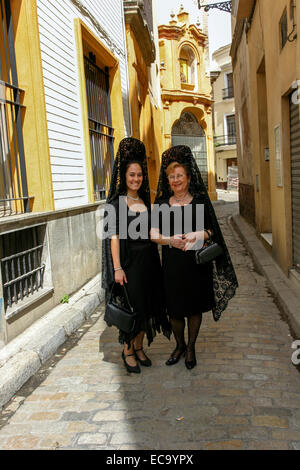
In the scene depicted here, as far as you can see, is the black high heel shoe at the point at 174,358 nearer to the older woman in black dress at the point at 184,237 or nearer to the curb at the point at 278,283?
the older woman in black dress at the point at 184,237

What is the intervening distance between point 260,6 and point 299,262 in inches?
194

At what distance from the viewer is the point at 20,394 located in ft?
12.1

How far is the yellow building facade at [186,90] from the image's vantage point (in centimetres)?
2286

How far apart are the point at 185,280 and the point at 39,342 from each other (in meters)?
1.65

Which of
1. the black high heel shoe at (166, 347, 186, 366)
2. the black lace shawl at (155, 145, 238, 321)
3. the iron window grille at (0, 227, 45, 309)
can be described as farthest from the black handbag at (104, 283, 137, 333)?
the iron window grille at (0, 227, 45, 309)

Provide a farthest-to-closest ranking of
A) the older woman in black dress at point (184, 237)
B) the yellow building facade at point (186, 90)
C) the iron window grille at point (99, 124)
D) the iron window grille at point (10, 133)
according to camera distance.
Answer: the yellow building facade at point (186, 90) < the iron window grille at point (99, 124) < the iron window grille at point (10, 133) < the older woman in black dress at point (184, 237)

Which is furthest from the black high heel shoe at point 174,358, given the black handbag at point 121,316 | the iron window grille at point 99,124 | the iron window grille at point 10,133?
the iron window grille at point 99,124

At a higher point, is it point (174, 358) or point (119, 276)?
point (119, 276)

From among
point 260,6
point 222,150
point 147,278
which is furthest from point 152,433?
point 222,150

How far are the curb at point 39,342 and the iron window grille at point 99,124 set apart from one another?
3.05 metres

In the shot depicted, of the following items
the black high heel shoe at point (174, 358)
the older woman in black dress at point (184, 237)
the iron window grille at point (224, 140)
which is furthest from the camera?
the iron window grille at point (224, 140)

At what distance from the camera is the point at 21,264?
5.08m

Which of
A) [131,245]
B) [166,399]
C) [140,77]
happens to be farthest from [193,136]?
[166,399]

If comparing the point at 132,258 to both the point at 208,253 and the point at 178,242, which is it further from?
the point at 208,253
